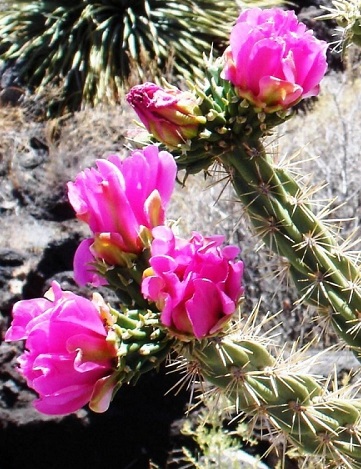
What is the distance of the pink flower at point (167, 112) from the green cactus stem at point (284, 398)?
17.7 inches

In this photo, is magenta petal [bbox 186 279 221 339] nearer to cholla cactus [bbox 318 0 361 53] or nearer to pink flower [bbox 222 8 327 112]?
pink flower [bbox 222 8 327 112]

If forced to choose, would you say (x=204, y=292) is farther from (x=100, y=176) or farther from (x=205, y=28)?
(x=205, y=28)

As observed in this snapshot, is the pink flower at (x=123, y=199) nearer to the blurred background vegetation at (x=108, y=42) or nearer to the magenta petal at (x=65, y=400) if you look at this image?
the magenta petal at (x=65, y=400)

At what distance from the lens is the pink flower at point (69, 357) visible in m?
1.28

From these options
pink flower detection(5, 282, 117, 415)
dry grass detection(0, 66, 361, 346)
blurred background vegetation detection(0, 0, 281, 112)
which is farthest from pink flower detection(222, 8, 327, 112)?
blurred background vegetation detection(0, 0, 281, 112)

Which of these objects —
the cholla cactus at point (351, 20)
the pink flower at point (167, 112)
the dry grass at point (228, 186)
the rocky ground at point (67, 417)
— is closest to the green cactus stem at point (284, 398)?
the pink flower at point (167, 112)

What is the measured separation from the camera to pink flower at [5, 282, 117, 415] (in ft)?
4.19

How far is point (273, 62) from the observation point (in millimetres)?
1672

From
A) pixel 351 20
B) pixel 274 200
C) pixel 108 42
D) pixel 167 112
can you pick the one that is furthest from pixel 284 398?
pixel 108 42

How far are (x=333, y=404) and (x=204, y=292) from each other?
0.68 m

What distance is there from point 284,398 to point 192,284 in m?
0.58

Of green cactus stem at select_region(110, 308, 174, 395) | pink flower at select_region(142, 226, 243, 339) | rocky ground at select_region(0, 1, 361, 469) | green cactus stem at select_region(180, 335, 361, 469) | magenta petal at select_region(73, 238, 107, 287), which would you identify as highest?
pink flower at select_region(142, 226, 243, 339)

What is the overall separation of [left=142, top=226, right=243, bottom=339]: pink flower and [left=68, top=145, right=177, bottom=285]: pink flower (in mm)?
84

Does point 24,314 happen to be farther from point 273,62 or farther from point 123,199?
point 273,62
